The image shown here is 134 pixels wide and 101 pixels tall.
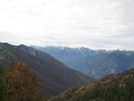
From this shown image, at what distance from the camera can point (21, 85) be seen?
1016 inches

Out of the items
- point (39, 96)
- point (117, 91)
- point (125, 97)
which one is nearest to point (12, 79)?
point (39, 96)

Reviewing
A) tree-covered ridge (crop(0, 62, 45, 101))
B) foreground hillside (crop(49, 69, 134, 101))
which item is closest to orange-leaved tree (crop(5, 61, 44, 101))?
tree-covered ridge (crop(0, 62, 45, 101))

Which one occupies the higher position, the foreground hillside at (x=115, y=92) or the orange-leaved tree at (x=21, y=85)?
the orange-leaved tree at (x=21, y=85)

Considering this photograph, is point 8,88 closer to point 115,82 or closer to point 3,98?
point 3,98

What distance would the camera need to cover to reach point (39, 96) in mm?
26266

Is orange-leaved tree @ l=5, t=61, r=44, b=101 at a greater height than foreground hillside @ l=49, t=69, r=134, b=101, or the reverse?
orange-leaved tree @ l=5, t=61, r=44, b=101

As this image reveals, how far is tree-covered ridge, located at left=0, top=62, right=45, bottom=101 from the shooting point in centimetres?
2511

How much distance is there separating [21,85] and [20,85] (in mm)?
167

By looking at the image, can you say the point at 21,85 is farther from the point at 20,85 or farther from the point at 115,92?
the point at 115,92

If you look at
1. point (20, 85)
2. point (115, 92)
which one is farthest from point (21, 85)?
point (115, 92)

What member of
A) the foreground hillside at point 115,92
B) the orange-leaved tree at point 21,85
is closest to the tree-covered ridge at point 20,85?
the orange-leaved tree at point 21,85

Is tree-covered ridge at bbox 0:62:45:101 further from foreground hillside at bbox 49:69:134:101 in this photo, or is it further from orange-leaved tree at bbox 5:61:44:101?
foreground hillside at bbox 49:69:134:101

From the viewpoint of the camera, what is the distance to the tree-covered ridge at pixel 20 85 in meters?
25.1

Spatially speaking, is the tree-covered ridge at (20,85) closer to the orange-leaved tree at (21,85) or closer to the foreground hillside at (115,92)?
the orange-leaved tree at (21,85)
